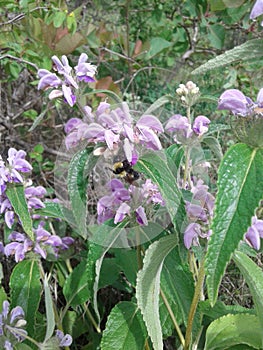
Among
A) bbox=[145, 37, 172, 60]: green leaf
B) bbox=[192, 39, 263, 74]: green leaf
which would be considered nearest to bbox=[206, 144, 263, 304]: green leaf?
bbox=[192, 39, 263, 74]: green leaf

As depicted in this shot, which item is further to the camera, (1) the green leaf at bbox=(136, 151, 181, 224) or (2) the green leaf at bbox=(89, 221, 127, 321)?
(2) the green leaf at bbox=(89, 221, 127, 321)

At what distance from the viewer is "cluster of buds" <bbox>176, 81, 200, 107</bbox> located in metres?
1.00

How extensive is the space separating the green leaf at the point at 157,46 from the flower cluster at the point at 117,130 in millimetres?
1325

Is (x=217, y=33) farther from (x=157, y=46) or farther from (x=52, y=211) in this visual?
(x=52, y=211)

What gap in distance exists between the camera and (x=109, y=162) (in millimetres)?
813

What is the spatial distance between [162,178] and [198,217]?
0.31 feet

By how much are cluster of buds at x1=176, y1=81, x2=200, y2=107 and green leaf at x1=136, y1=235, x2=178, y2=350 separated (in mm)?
322

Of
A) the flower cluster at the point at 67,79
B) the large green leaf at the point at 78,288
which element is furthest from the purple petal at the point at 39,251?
the flower cluster at the point at 67,79

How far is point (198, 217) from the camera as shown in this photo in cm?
81

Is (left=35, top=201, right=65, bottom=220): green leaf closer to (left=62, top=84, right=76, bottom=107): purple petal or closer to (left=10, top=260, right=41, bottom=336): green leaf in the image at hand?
(left=10, top=260, right=41, bottom=336): green leaf

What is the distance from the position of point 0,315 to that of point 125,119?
53 cm

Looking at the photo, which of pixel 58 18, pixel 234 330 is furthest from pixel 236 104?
pixel 58 18

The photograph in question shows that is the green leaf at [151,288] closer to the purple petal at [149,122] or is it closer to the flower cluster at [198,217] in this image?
the flower cluster at [198,217]

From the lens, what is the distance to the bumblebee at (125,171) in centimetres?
80
